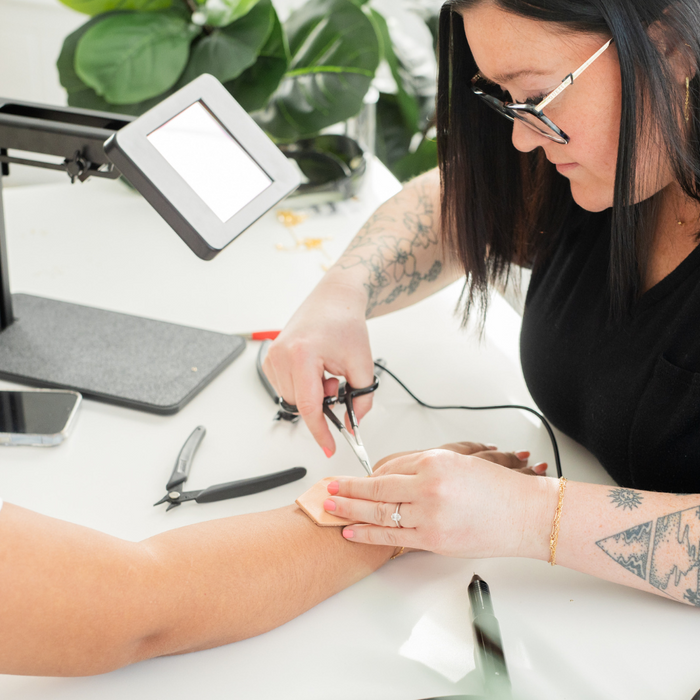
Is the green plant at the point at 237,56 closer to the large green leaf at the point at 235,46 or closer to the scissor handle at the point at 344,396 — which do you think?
the large green leaf at the point at 235,46

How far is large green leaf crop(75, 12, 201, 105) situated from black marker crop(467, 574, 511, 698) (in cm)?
125

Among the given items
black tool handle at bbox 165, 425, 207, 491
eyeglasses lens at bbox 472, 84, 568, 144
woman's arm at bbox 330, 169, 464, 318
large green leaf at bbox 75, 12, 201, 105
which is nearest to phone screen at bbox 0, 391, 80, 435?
black tool handle at bbox 165, 425, 207, 491

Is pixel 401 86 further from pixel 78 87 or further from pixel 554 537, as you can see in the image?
pixel 554 537

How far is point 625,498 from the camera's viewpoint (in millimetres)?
696

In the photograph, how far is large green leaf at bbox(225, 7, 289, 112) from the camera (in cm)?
156

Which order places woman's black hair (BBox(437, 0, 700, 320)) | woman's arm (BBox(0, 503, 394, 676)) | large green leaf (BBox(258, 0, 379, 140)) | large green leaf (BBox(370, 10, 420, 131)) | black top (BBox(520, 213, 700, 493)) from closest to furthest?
woman's arm (BBox(0, 503, 394, 676)) < woman's black hair (BBox(437, 0, 700, 320)) < black top (BBox(520, 213, 700, 493)) < large green leaf (BBox(258, 0, 379, 140)) < large green leaf (BBox(370, 10, 420, 131))

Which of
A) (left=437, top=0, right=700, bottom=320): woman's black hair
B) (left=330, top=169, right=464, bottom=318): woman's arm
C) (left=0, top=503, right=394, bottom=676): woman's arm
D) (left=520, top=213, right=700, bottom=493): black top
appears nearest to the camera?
(left=0, top=503, right=394, bottom=676): woman's arm

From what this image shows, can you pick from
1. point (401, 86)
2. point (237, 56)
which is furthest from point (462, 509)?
point (401, 86)

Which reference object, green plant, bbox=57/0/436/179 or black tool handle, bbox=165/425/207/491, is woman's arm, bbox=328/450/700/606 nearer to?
black tool handle, bbox=165/425/207/491

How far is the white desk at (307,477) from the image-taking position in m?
0.60

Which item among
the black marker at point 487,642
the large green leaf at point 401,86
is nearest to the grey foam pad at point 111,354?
the black marker at point 487,642

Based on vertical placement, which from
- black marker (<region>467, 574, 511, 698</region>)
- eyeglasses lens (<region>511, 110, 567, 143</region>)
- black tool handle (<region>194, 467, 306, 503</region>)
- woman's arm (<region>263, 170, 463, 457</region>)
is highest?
eyeglasses lens (<region>511, 110, 567, 143</region>)

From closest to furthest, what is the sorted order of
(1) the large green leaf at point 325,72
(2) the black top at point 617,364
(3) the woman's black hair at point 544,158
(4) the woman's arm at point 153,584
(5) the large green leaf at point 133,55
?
(4) the woman's arm at point 153,584 < (3) the woman's black hair at point 544,158 < (2) the black top at point 617,364 < (5) the large green leaf at point 133,55 < (1) the large green leaf at point 325,72

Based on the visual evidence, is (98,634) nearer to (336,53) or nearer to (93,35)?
(93,35)
